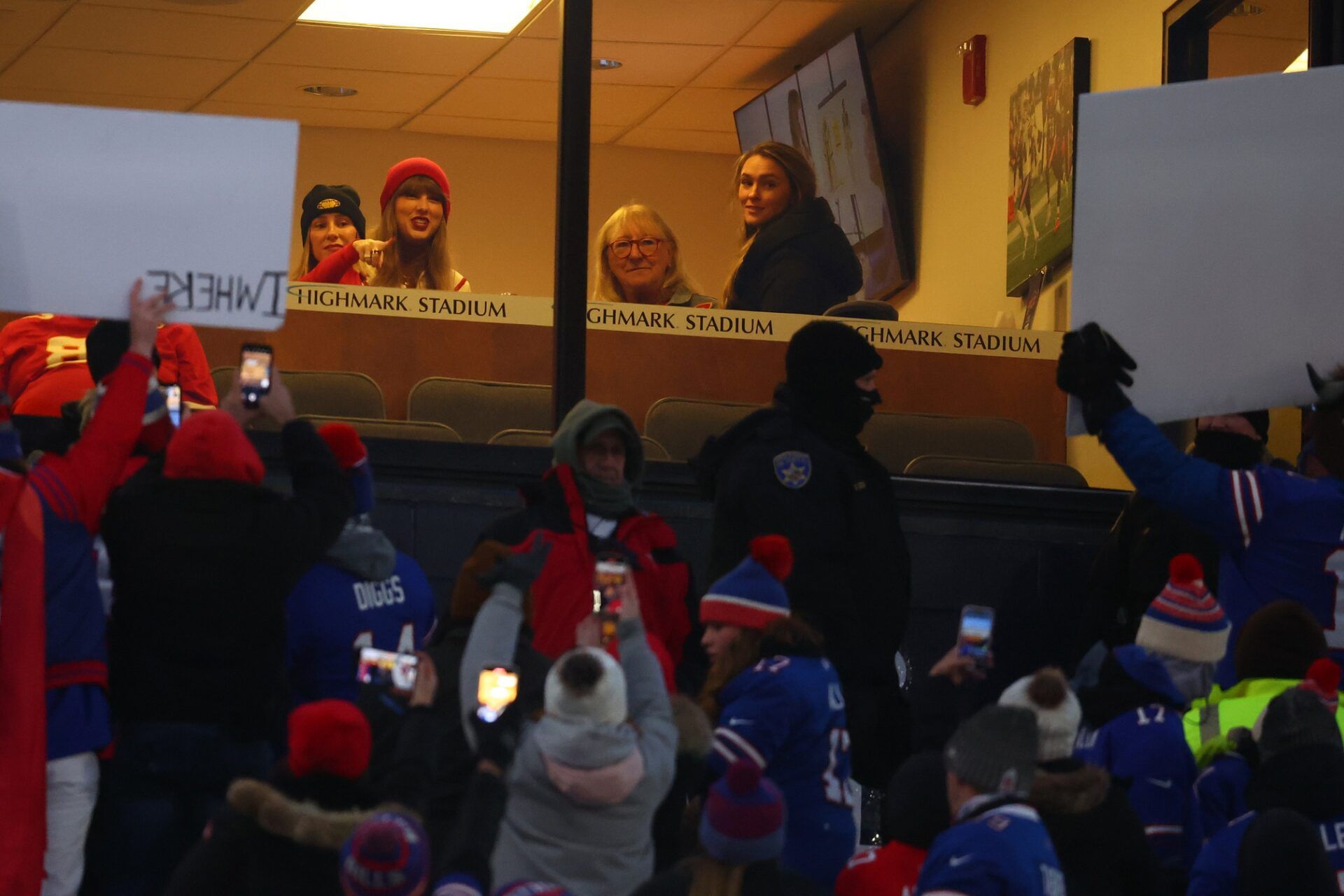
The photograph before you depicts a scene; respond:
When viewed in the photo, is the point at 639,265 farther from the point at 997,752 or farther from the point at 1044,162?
the point at 997,752

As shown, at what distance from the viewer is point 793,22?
1080 centimetres

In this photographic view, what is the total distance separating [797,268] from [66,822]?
4.05 m

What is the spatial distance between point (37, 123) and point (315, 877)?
2323 millimetres

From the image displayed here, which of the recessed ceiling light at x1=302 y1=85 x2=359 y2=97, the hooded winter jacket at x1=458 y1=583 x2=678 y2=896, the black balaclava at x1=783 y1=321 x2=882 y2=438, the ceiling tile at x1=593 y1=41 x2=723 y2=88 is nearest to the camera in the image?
the hooded winter jacket at x1=458 y1=583 x2=678 y2=896

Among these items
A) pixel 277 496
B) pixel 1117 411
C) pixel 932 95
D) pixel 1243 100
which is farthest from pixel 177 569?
pixel 932 95

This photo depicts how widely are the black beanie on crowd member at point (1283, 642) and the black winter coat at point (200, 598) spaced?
2323 mm

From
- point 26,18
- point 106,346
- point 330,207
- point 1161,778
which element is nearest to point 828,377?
point 1161,778

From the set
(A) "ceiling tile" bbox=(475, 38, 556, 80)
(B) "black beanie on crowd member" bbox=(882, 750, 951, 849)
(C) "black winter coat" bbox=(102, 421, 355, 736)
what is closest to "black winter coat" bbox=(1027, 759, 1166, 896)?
(B) "black beanie on crowd member" bbox=(882, 750, 951, 849)

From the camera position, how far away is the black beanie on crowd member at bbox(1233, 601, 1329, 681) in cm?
535

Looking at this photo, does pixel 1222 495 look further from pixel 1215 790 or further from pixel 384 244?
pixel 384 244

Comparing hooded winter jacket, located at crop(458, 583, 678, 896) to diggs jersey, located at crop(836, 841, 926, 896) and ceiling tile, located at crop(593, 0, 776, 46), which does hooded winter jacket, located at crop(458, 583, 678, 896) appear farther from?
ceiling tile, located at crop(593, 0, 776, 46)

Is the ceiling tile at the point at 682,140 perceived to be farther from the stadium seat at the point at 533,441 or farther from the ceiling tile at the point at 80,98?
the stadium seat at the point at 533,441

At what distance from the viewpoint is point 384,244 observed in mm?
8016

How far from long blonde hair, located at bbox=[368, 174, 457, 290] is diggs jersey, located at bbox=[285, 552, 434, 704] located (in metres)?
2.81
